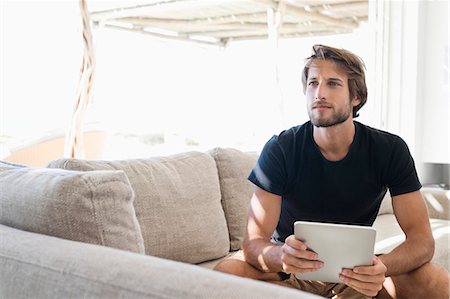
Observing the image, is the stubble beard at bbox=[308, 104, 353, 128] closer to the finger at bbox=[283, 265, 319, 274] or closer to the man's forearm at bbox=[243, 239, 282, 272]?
the man's forearm at bbox=[243, 239, 282, 272]

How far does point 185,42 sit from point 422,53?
290cm

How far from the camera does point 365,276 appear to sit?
155 cm

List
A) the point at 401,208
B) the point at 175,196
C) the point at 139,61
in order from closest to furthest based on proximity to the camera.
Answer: the point at 401,208
the point at 175,196
the point at 139,61

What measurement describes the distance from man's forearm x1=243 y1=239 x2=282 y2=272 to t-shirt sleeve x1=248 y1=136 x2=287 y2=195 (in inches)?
7.1

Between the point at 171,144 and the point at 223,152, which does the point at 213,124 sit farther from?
the point at 223,152

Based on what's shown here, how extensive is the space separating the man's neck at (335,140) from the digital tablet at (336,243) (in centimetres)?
51

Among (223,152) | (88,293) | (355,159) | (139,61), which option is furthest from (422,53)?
(88,293)

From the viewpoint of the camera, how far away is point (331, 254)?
1.55 meters

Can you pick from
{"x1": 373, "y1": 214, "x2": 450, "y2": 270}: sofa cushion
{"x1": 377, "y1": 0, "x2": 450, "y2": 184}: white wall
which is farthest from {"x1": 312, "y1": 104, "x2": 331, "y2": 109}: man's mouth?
{"x1": 377, "y1": 0, "x2": 450, "y2": 184}: white wall

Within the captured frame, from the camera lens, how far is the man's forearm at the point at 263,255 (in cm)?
182

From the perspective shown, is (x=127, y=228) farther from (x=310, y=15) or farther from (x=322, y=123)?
(x=310, y=15)

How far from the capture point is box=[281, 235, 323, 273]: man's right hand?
1.57 m

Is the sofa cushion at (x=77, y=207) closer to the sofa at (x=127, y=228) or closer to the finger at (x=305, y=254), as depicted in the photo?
the sofa at (x=127, y=228)

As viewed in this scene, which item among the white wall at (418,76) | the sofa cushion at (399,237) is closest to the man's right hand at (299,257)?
the sofa cushion at (399,237)
